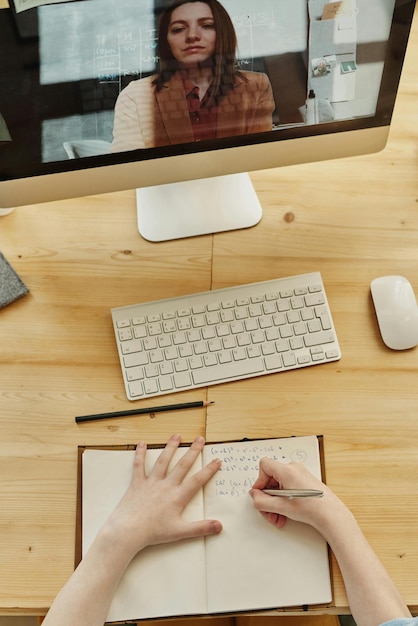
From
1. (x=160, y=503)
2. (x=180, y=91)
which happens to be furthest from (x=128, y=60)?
(x=160, y=503)

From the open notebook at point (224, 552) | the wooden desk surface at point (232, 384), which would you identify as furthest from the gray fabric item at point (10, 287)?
the open notebook at point (224, 552)

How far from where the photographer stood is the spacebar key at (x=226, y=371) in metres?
0.86

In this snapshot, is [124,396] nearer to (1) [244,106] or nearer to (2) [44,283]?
(2) [44,283]

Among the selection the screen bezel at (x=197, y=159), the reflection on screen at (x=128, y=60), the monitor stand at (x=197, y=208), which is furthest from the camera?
the monitor stand at (x=197, y=208)

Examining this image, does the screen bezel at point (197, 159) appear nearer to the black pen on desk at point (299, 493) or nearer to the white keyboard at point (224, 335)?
the white keyboard at point (224, 335)

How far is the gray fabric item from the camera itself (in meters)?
0.91

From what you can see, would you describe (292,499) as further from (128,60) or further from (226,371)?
(128,60)

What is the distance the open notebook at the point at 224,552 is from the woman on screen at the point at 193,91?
397 millimetres

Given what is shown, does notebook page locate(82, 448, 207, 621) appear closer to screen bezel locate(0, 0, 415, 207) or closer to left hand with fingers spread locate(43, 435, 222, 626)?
left hand with fingers spread locate(43, 435, 222, 626)

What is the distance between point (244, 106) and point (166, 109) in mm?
95

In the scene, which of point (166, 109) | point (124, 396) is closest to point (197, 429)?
point (124, 396)

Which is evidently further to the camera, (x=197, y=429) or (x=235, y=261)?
(x=235, y=261)

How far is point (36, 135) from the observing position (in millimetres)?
776

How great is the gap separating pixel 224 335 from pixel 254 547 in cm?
27
